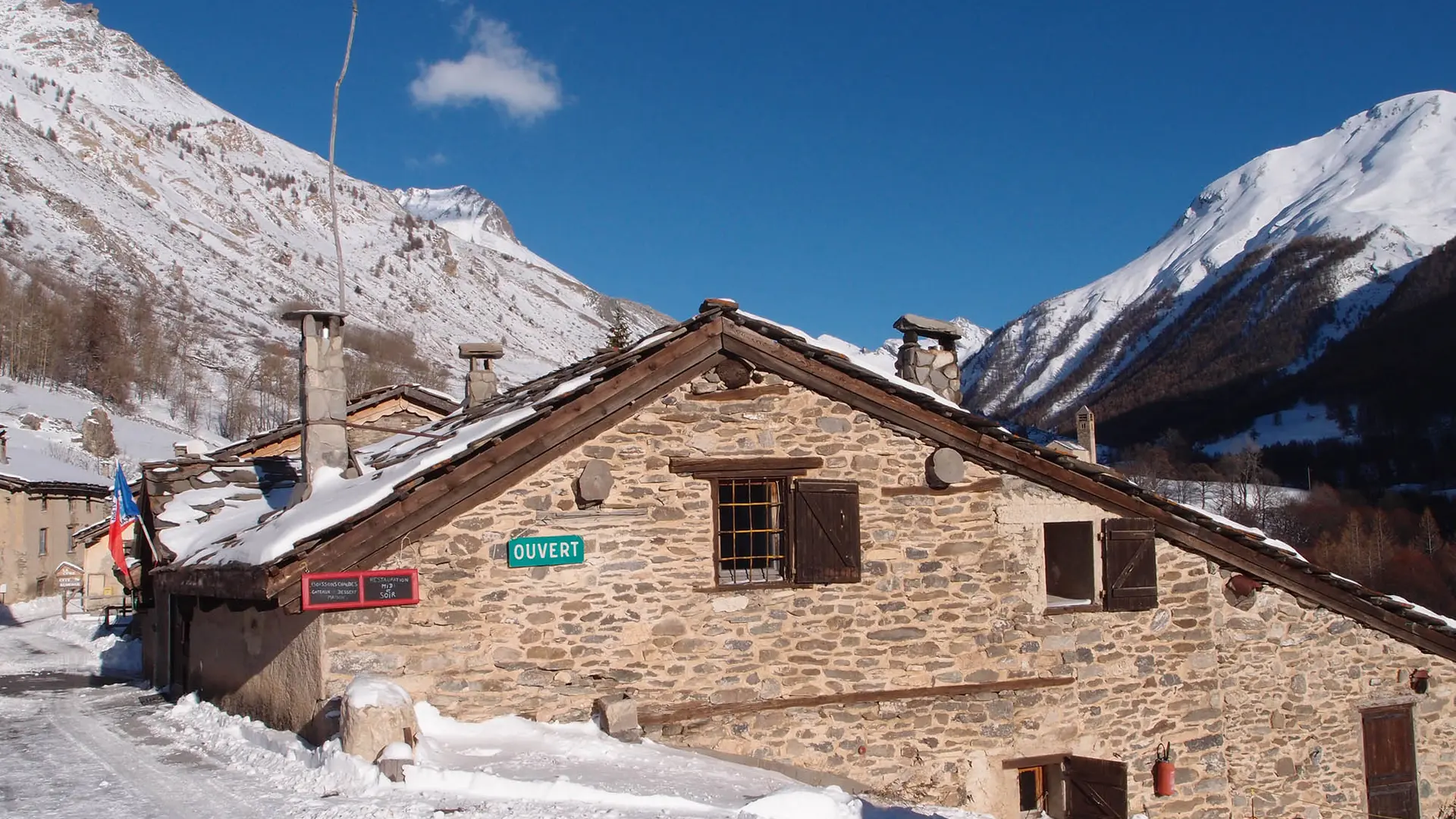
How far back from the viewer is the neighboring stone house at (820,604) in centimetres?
966

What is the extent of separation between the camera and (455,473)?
31.0 feet

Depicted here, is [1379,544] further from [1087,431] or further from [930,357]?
[930,357]

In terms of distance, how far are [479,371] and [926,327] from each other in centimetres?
683

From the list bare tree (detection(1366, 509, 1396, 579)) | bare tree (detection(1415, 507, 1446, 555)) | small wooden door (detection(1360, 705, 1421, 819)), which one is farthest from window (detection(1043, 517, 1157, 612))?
bare tree (detection(1415, 507, 1446, 555))

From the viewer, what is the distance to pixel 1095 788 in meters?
11.6

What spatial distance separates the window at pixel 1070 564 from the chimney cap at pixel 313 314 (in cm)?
822

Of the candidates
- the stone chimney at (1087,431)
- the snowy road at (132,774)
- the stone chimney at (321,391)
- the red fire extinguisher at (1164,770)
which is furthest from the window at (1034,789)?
the stone chimney at (1087,431)

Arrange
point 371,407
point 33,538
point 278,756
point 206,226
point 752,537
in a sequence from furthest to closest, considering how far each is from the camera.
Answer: point 206,226 → point 33,538 → point 371,407 → point 752,537 → point 278,756

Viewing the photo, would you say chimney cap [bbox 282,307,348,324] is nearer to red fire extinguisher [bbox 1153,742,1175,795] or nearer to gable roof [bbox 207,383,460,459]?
gable roof [bbox 207,383,460,459]

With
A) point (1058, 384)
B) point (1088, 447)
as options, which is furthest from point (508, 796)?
point (1058, 384)

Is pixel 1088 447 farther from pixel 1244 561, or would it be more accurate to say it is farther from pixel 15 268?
pixel 15 268

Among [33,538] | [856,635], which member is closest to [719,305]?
[856,635]

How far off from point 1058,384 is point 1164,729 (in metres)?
185

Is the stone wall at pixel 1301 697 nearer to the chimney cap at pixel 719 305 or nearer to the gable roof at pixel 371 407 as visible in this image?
the chimney cap at pixel 719 305
